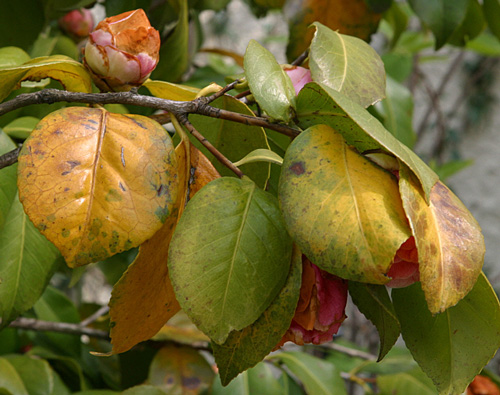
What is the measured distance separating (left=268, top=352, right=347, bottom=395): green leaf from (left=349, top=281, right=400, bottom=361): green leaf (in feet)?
1.61

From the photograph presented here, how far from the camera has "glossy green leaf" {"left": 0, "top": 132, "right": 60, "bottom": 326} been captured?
0.64 meters

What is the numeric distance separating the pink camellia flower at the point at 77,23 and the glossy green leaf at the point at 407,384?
831mm

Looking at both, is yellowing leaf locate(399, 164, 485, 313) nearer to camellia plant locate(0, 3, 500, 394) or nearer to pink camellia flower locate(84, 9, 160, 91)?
camellia plant locate(0, 3, 500, 394)

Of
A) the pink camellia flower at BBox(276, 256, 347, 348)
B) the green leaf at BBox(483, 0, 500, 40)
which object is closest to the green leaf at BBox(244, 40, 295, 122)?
the pink camellia flower at BBox(276, 256, 347, 348)

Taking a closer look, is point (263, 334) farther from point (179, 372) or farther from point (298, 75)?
point (179, 372)

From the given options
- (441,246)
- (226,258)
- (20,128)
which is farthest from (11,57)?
(441,246)

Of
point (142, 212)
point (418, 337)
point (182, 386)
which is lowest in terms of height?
point (182, 386)

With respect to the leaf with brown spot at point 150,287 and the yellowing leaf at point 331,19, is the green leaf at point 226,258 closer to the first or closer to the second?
the leaf with brown spot at point 150,287

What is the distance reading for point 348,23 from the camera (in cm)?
92

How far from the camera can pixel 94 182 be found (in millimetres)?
358

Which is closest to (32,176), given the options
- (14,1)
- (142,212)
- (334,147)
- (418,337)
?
(142,212)

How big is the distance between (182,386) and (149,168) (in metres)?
0.60

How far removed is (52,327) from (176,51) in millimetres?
458

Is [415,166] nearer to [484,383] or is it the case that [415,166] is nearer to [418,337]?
[418,337]
